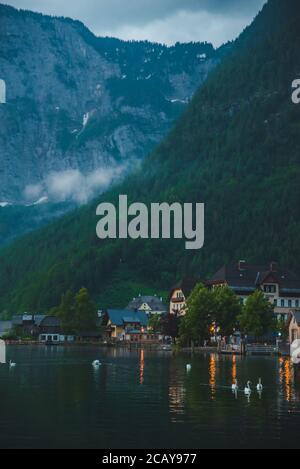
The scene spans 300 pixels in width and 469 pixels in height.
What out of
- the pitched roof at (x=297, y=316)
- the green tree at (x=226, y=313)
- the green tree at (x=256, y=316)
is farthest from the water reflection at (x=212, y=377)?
the green tree at (x=226, y=313)

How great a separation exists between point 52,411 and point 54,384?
2085cm

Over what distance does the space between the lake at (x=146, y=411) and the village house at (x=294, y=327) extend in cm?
5468

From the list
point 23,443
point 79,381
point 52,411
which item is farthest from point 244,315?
point 23,443

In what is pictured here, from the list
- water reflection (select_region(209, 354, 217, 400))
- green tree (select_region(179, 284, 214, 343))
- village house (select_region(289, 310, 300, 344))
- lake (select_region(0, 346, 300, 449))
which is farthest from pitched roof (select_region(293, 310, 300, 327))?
lake (select_region(0, 346, 300, 449))

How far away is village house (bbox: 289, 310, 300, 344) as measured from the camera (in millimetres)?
145000

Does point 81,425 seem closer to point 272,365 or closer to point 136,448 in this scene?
point 136,448

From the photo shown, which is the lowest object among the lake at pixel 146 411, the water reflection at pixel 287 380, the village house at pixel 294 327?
the lake at pixel 146 411

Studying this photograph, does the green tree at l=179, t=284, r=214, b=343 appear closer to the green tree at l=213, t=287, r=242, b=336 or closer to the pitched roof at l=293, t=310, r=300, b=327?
the green tree at l=213, t=287, r=242, b=336

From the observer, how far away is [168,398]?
211 feet

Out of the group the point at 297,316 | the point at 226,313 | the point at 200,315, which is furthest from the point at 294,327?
the point at 200,315

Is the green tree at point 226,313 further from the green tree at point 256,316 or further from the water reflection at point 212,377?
the water reflection at point 212,377

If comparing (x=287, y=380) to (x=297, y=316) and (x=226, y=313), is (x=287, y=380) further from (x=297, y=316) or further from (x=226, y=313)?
(x=226, y=313)

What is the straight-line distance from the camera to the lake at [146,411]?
44562 millimetres

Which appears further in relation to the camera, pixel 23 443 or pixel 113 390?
pixel 113 390
